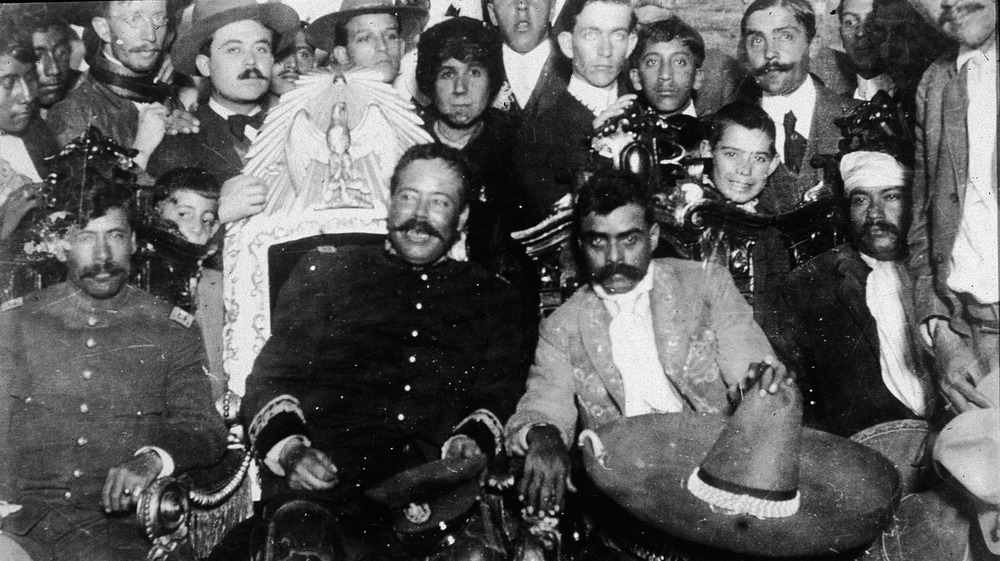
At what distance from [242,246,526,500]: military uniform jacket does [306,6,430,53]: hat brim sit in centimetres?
82

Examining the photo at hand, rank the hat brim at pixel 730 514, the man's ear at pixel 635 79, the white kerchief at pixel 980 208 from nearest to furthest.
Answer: the hat brim at pixel 730 514 → the white kerchief at pixel 980 208 → the man's ear at pixel 635 79

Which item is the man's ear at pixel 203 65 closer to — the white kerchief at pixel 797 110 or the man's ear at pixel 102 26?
the man's ear at pixel 102 26

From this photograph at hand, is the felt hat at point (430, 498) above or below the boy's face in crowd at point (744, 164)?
below

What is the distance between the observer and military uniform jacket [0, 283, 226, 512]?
318cm

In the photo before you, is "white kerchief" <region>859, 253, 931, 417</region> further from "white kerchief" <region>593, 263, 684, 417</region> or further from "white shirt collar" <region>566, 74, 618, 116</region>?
"white shirt collar" <region>566, 74, 618, 116</region>

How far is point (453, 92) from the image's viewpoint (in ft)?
10.6

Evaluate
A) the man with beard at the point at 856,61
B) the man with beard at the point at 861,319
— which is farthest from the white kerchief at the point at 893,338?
the man with beard at the point at 856,61

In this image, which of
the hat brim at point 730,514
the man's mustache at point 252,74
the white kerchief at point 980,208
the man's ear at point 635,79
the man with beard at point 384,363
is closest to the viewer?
the hat brim at point 730,514

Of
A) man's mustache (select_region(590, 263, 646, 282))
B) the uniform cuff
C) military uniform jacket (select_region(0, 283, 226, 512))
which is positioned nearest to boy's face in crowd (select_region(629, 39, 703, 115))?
man's mustache (select_region(590, 263, 646, 282))

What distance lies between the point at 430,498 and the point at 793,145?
1699 mm

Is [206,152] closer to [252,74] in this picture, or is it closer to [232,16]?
[252,74]

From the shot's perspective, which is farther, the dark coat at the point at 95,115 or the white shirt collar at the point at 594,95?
the dark coat at the point at 95,115

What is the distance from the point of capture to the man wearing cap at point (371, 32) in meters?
3.25

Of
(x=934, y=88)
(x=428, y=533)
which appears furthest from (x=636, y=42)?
(x=428, y=533)
